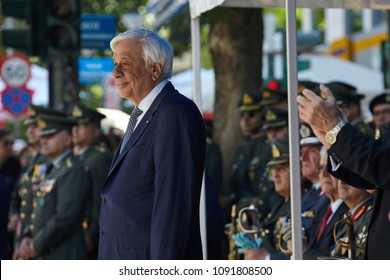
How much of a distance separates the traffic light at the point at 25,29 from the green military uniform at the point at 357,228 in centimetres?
727

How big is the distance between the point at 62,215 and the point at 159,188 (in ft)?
16.3

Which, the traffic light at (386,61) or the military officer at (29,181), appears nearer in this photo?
the military officer at (29,181)

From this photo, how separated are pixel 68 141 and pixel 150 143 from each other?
5647 millimetres

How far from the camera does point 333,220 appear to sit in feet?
23.2

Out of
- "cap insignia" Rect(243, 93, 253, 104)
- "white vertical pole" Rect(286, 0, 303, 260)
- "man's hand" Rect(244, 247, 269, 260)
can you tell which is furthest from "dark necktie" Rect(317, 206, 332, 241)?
"cap insignia" Rect(243, 93, 253, 104)

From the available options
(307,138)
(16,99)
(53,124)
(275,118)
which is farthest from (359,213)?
(16,99)

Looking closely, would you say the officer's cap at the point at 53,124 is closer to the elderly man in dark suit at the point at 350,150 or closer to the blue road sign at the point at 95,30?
the blue road sign at the point at 95,30

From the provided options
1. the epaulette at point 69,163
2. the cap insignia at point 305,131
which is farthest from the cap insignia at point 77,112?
the cap insignia at point 305,131

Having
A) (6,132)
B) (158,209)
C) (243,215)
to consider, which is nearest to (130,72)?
(158,209)

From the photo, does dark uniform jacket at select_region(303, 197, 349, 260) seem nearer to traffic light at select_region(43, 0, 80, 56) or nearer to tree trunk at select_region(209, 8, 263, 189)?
tree trunk at select_region(209, 8, 263, 189)

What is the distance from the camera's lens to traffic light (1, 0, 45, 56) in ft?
43.7

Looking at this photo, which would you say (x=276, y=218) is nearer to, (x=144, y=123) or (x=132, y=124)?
(x=132, y=124)

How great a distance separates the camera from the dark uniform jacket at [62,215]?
1010cm
